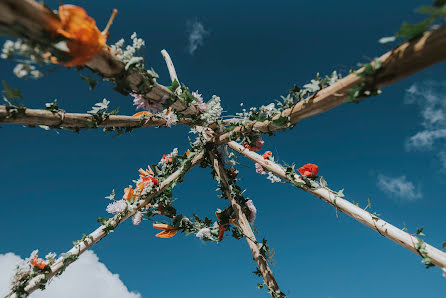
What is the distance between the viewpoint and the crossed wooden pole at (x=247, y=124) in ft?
4.03

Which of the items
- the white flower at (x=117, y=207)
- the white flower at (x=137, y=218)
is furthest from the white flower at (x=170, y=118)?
the white flower at (x=137, y=218)

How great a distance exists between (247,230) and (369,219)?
152 cm

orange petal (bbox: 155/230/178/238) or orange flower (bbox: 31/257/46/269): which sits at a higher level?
orange petal (bbox: 155/230/178/238)

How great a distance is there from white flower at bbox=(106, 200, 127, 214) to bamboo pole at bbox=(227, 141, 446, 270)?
5.58 ft

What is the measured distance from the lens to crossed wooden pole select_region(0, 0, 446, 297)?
4.03ft

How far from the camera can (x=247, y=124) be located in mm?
3168

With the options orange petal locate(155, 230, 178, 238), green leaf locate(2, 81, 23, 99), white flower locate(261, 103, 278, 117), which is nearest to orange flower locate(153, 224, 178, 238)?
orange petal locate(155, 230, 178, 238)

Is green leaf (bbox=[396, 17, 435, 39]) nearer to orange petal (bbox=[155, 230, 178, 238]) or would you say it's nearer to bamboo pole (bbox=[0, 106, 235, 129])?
bamboo pole (bbox=[0, 106, 235, 129])

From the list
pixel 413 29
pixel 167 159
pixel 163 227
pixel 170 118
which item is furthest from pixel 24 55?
pixel 163 227

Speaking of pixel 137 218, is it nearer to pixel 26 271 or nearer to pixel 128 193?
pixel 128 193

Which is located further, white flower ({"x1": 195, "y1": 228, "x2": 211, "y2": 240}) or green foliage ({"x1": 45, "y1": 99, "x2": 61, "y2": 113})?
white flower ({"x1": 195, "y1": 228, "x2": 211, "y2": 240})

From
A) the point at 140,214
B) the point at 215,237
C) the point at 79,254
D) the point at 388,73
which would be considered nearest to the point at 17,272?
the point at 79,254

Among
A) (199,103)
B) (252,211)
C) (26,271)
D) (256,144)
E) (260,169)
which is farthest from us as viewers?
(252,211)

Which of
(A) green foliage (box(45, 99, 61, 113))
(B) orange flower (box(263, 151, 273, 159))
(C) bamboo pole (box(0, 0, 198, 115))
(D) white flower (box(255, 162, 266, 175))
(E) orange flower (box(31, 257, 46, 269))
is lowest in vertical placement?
(C) bamboo pole (box(0, 0, 198, 115))
